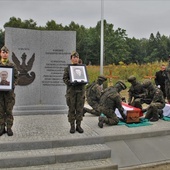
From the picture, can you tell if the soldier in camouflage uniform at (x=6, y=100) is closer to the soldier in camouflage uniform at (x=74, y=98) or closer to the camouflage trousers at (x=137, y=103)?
the soldier in camouflage uniform at (x=74, y=98)

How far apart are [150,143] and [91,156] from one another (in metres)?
1.53

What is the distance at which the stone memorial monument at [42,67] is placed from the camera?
889 centimetres

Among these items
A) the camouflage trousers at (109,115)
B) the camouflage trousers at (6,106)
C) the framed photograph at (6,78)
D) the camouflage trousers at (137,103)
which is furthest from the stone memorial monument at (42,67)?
the framed photograph at (6,78)

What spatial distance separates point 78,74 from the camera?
6.30m

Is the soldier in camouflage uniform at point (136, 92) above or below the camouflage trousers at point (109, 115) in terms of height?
above

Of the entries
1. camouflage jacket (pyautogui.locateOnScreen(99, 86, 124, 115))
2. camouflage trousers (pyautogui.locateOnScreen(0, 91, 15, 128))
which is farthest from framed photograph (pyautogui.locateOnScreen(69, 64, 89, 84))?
camouflage trousers (pyautogui.locateOnScreen(0, 91, 15, 128))

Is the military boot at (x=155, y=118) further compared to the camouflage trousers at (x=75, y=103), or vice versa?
the military boot at (x=155, y=118)

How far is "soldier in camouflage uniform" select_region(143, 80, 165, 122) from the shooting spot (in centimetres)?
803

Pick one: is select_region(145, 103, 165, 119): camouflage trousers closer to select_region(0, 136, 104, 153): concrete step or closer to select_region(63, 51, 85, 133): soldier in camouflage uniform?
select_region(63, 51, 85, 133): soldier in camouflage uniform

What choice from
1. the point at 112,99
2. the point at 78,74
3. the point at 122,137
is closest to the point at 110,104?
the point at 112,99

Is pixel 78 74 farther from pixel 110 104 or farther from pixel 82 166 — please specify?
pixel 82 166

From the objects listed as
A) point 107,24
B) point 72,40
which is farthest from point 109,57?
point 72,40

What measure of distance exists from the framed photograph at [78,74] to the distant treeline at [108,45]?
93.0 feet

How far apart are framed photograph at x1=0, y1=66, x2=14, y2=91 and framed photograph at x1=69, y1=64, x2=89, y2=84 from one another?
127 centimetres
